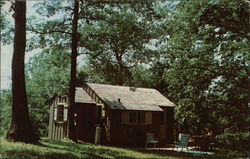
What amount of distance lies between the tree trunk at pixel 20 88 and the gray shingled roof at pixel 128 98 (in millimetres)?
10020

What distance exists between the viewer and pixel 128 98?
23.9 meters

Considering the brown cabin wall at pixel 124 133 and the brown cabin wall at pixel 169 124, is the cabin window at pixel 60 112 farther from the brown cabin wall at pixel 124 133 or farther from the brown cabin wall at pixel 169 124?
the brown cabin wall at pixel 169 124

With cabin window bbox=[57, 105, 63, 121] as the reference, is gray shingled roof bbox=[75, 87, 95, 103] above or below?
above

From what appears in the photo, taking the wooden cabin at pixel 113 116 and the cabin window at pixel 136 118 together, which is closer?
the wooden cabin at pixel 113 116

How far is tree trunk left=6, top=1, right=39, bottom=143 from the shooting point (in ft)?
37.2

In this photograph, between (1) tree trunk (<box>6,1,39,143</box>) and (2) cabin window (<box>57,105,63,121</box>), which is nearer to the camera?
(1) tree trunk (<box>6,1,39,143</box>)

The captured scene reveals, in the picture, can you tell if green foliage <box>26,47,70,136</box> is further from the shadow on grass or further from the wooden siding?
the shadow on grass

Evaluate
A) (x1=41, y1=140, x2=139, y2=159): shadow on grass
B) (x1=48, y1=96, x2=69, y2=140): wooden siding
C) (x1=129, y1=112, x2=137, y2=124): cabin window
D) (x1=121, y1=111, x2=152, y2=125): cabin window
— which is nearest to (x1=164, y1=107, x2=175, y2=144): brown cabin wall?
(x1=121, y1=111, x2=152, y2=125): cabin window

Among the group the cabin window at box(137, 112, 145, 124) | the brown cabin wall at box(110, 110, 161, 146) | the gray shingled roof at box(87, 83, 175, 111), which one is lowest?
the brown cabin wall at box(110, 110, 161, 146)

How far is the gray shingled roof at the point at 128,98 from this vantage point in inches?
877

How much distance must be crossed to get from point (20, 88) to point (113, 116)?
11.3m

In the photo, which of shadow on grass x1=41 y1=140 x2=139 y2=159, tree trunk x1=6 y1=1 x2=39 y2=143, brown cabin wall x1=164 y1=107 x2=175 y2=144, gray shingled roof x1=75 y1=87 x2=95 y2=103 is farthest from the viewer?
brown cabin wall x1=164 y1=107 x2=175 y2=144

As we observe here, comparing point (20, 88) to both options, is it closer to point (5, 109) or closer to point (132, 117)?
point (132, 117)

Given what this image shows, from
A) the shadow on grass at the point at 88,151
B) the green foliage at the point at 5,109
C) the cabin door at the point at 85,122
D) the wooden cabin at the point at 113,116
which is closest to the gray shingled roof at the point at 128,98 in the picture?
the wooden cabin at the point at 113,116
